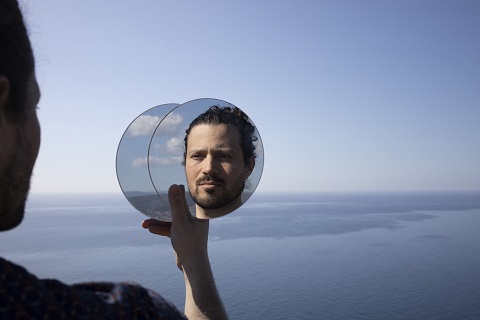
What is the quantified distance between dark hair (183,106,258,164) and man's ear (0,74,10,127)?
2.02 metres

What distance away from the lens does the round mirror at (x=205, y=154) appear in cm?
320

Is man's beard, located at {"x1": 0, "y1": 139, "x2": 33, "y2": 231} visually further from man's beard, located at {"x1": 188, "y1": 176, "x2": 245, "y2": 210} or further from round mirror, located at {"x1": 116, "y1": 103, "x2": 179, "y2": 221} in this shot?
round mirror, located at {"x1": 116, "y1": 103, "x2": 179, "y2": 221}

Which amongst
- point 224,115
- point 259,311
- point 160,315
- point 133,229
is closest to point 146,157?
point 224,115

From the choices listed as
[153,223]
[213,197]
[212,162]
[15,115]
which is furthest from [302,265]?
[15,115]

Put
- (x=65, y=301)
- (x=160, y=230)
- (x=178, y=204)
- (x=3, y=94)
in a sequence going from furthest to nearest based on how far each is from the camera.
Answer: (x=160, y=230) → (x=178, y=204) → (x=3, y=94) → (x=65, y=301)

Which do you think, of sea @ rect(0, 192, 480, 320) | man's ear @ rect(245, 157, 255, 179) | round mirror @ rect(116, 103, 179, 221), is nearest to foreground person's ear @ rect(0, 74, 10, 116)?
round mirror @ rect(116, 103, 179, 221)

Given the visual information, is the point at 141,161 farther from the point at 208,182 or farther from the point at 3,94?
the point at 3,94

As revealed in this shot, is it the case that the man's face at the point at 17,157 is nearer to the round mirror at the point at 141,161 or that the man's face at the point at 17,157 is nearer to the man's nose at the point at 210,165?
the man's nose at the point at 210,165

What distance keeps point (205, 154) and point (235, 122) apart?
42 cm

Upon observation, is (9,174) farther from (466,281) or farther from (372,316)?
(466,281)

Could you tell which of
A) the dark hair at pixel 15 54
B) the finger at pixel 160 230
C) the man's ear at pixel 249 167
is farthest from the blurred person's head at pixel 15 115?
the man's ear at pixel 249 167

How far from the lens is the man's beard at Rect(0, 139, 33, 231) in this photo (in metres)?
1.32

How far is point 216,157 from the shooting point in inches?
124

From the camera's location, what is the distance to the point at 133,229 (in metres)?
140
